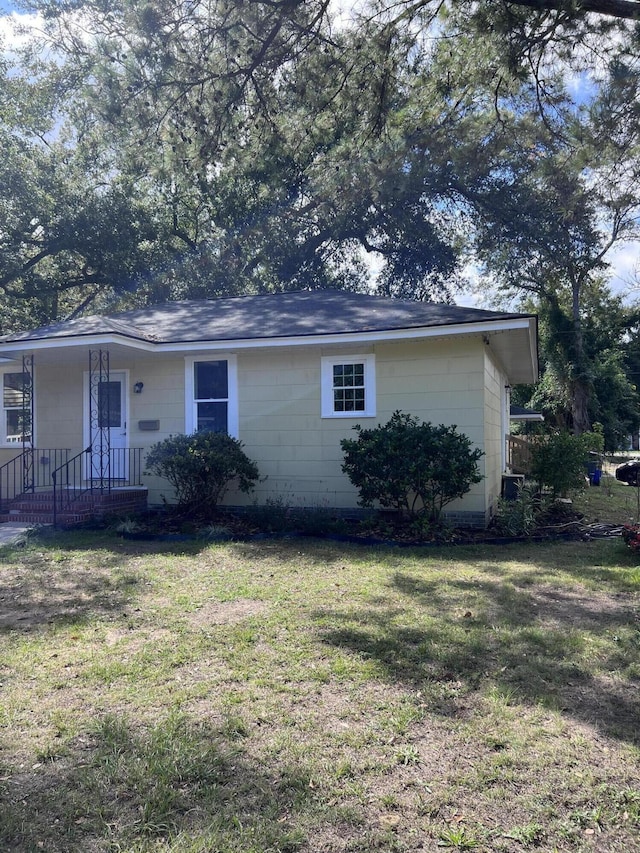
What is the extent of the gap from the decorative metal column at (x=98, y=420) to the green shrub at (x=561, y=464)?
8.17 metres

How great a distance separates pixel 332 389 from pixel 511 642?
20.5 ft

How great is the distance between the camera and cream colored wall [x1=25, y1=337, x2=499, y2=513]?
372 inches

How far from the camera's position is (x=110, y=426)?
11.3 metres

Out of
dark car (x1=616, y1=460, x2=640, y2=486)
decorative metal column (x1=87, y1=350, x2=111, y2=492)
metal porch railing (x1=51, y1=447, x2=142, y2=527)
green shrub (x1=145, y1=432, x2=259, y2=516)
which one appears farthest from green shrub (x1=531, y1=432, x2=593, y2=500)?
dark car (x1=616, y1=460, x2=640, y2=486)

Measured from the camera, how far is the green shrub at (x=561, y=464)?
36.7 ft

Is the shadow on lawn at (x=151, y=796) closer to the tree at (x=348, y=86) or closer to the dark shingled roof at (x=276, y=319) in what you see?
the dark shingled roof at (x=276, y=319)

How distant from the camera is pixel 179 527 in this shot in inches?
370

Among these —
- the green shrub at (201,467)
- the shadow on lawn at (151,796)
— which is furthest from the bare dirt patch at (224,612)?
the green shrub at (201,467)

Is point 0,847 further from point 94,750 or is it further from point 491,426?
point 491,426

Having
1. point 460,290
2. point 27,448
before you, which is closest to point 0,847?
point 27,448

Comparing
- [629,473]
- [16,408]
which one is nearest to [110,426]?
[16,408]

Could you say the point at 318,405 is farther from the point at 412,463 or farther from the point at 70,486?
the point at 70,486

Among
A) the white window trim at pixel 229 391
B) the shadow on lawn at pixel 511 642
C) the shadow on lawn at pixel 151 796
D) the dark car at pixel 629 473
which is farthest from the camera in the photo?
the dark car at pixel 629 473

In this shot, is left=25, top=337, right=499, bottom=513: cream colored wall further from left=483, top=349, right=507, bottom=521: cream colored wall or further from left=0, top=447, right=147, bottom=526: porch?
left=0, top=447, right=147, bottom=526: porch
